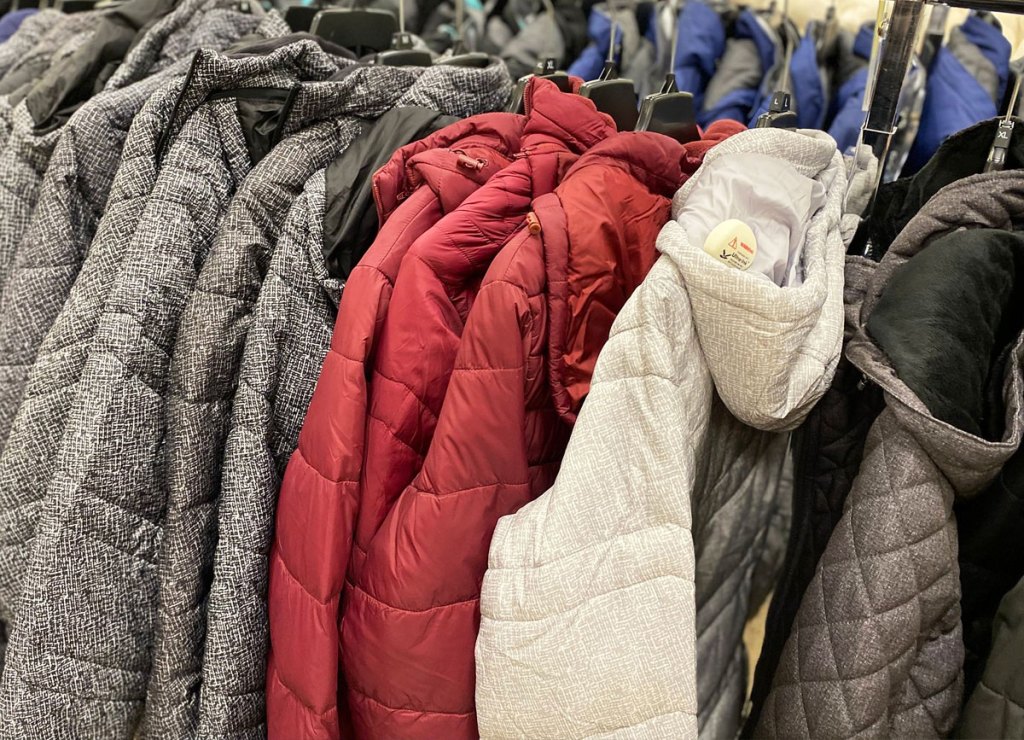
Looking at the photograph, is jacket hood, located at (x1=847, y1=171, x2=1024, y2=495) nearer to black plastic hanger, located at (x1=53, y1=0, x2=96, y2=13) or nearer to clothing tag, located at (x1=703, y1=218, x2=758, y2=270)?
clothing tag, located at (x1=703, y1=218, x2=758, y2=270)

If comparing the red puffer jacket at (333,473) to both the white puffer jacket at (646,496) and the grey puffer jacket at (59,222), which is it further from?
the grey puffer jacket at (59,222)

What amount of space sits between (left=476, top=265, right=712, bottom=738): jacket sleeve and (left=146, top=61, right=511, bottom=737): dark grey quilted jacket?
299 mm

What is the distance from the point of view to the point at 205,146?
2.75 feet

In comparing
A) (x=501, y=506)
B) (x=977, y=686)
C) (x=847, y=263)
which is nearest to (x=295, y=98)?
(x=501, y=506)

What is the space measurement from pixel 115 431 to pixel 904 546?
73 centimetres

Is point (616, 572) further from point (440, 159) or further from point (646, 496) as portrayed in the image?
point (440, 159)

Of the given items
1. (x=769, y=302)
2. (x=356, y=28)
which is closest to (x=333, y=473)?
(x=769, y=302)

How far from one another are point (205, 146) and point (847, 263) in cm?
69

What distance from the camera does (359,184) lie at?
82 centimetres

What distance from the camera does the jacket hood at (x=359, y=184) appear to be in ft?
2.60

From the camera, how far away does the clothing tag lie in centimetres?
66

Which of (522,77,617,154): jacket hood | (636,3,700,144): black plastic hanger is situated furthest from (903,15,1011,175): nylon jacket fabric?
(522,77,617,154): jacket hood

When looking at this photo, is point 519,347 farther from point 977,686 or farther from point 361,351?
point 977,686

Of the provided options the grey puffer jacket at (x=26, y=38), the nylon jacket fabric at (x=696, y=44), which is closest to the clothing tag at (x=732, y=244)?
the nylon jacket fabric at (x=696, y=44)
